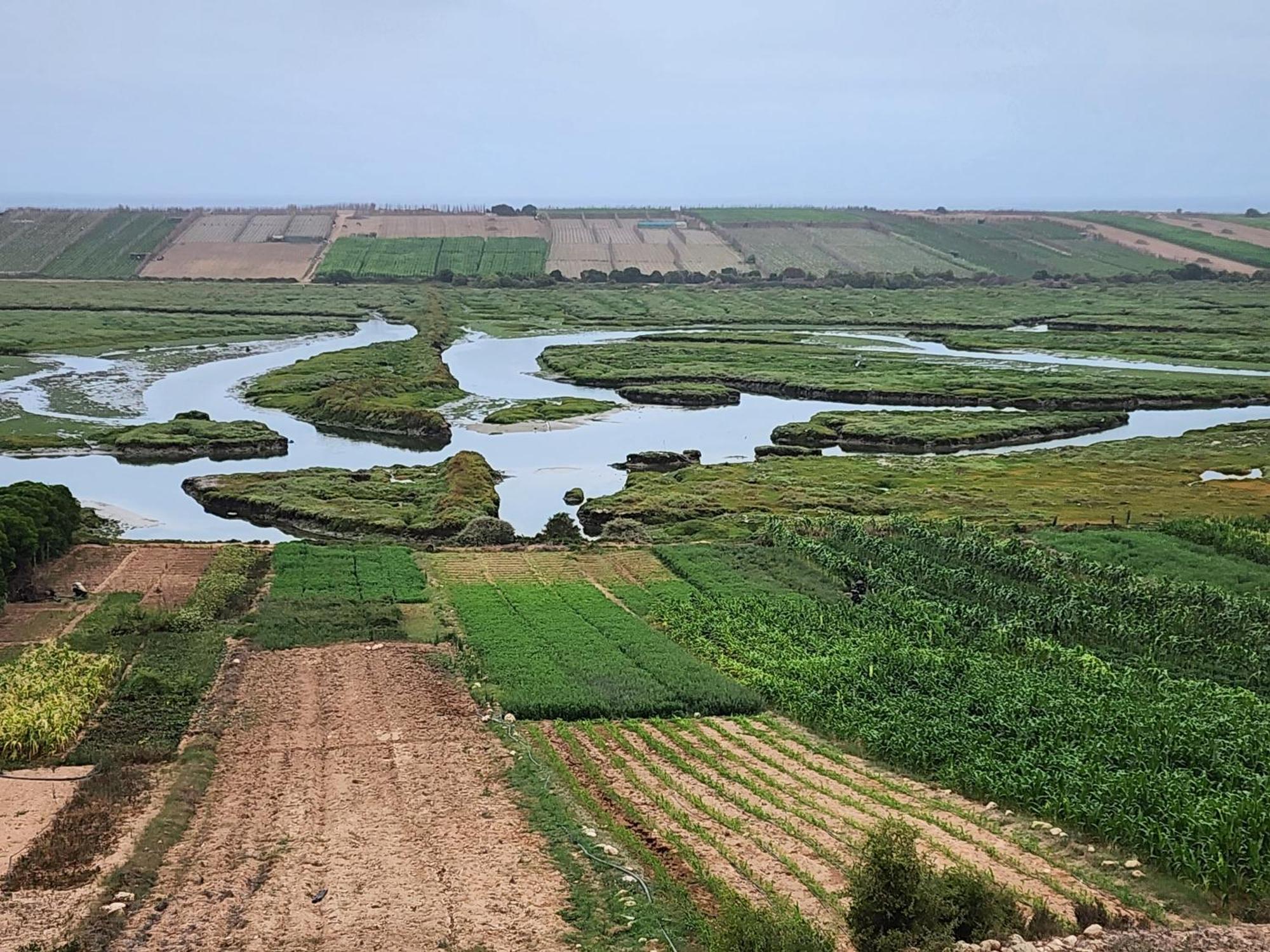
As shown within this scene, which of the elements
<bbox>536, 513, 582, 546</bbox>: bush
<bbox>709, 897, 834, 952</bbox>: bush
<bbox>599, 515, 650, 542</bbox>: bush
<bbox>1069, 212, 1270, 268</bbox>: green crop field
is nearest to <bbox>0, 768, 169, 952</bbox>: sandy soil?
<bbox>709, 897, 834, 952</bbox>: bush

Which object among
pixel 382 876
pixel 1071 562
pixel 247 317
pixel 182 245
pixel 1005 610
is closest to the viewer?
pixel 382 876

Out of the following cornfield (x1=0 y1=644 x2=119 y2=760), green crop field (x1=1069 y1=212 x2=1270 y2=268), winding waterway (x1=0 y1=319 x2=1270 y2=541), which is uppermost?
green crop field (x1=1069 y1=212 x2=1270 y2=268)

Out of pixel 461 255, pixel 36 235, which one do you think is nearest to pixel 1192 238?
pixel 461 255

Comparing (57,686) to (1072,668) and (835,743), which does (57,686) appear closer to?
(835,743)

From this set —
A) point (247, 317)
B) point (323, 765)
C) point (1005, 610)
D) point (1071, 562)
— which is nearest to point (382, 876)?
point (323, 765)

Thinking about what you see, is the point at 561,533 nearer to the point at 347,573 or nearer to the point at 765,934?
the point at 347,573

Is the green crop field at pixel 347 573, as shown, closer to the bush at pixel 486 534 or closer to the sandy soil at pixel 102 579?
the sandy soil at pixel 102 579

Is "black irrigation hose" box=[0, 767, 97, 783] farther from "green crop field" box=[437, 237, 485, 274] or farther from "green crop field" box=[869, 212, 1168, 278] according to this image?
"green crop field" box=[869, 212, 1168, 278]
